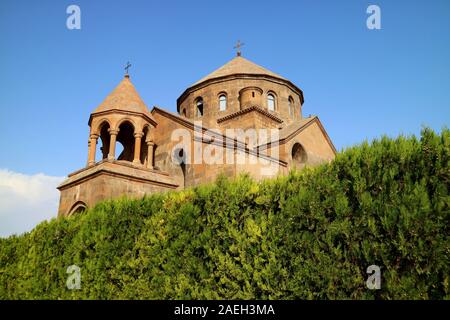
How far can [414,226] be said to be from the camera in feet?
13.2

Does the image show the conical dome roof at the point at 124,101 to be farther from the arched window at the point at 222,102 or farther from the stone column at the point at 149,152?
the arched window at the point at 222,102

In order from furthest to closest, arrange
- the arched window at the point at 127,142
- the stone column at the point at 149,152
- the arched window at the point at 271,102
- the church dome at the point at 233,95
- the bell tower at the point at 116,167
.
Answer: the arched window at the point at 271,102
the church dome at the point at 233,95
the arched window at the point at 127,142
the stone column at the point at 149,152
the bell tower at the point at 116,167

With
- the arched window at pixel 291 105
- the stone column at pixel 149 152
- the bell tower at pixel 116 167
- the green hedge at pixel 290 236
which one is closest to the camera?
the green hedge at pixel 290 236

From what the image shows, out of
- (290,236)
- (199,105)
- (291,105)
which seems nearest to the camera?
(290,236)

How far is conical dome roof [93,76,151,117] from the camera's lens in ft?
41.5

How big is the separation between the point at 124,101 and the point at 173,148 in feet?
7.92

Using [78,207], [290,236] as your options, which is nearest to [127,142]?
[78,207]

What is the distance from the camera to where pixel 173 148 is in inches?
530

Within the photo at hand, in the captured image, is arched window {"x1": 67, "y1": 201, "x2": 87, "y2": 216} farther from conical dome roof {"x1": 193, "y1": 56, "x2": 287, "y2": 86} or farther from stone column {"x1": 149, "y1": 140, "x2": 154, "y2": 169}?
conical dome roof {"x1": 193, "y1": 56, "x2": 287, "y2": 86}

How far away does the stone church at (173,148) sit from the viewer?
38.0ft

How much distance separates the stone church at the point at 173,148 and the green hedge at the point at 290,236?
3.46 meters

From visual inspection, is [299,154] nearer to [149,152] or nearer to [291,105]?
[291,105]

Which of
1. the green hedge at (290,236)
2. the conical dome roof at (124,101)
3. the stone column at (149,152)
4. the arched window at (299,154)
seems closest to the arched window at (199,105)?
the arched window at (299,154)
